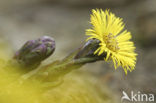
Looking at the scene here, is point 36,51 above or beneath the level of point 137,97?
above

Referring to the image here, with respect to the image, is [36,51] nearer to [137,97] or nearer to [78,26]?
[137,97]

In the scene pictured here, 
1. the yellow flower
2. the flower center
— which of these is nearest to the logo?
the yellow flower

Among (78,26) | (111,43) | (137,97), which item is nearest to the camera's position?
(111,43)

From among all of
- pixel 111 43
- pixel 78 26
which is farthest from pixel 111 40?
pixel 78 26

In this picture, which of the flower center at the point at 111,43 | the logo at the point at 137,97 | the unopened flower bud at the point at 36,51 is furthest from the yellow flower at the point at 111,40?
the logo at the point at 137,97

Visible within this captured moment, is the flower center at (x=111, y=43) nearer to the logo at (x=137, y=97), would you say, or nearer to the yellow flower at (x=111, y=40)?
the yellow flower at (x=111, y=40)

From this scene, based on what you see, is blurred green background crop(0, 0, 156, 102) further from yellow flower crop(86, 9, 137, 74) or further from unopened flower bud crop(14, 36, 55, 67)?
unopened flower bud crop(14, 36, 55, 67)
